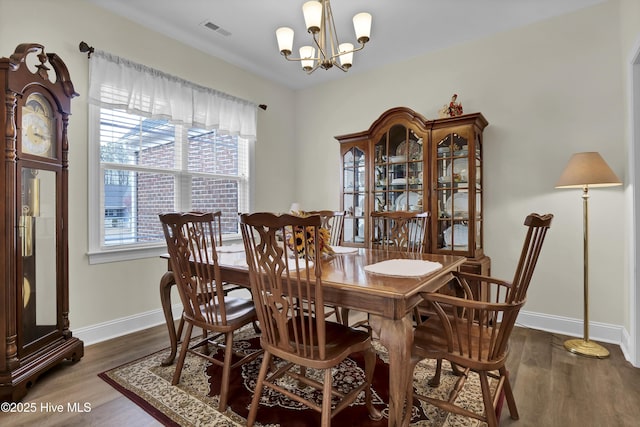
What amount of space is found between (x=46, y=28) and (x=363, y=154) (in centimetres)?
287

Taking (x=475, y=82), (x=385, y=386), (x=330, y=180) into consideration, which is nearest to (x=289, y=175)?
(x=330, y=180)

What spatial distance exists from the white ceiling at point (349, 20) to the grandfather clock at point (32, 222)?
91cm

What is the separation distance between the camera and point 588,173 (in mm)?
2424

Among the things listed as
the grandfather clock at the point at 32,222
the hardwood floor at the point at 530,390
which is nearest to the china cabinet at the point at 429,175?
the hardwood floor at the point at 530,390

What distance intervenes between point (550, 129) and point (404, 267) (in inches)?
86.8

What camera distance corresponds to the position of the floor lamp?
7.87 feet

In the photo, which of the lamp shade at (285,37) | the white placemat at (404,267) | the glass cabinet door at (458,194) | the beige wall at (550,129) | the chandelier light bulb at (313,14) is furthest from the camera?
the glass cabinet door at (458,194)

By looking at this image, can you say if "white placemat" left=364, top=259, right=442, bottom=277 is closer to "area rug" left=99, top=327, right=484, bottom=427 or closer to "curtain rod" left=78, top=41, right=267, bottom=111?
"area rug" left=99, top=327, right=484, bottom=427

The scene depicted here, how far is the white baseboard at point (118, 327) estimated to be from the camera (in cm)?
266

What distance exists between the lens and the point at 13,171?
190 centimetres

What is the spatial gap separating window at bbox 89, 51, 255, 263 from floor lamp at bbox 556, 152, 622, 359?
3.21 m

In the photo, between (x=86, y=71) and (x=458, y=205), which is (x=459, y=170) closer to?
(x=458, y=205)

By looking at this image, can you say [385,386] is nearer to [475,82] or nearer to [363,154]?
[363,154]

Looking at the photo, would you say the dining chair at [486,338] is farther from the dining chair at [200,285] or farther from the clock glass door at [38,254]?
the clock glass door at [38,254]
